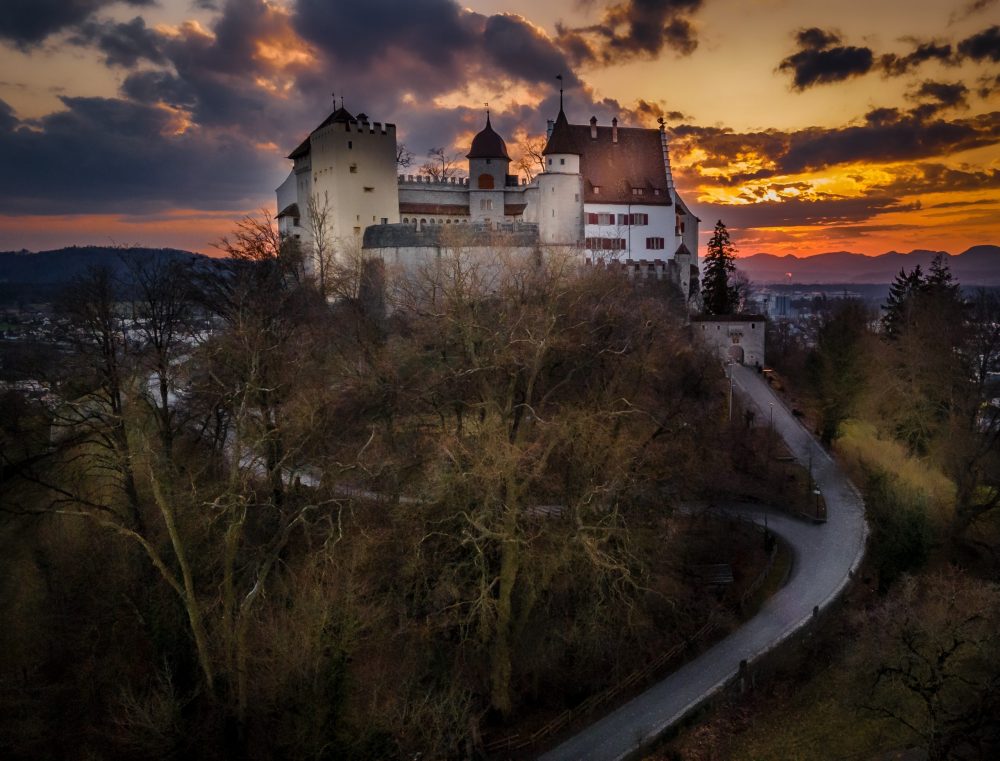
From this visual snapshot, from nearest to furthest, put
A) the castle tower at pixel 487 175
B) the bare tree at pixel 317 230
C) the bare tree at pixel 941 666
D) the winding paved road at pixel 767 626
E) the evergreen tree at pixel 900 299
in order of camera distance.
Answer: the bare tree at pixel 941 666 < the winding paved road at pixel 767 626 < the bare tree at pixel 317 230 < the evergreen tree at pixel 900 299 < the castle tower at pixel 487 175

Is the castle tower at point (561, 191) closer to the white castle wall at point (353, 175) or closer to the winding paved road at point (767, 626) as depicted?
the white castle wall at point (353, 175)

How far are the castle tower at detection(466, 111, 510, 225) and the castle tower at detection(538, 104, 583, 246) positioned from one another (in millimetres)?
4560

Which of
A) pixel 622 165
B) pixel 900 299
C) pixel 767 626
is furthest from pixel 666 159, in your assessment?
pixel 767 626

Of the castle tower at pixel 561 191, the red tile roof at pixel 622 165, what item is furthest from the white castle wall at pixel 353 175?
the red tile roof at pixel 622 165

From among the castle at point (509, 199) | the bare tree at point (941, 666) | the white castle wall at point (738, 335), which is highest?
the castle at point (509, 199)

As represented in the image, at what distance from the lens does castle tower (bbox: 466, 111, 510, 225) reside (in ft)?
155

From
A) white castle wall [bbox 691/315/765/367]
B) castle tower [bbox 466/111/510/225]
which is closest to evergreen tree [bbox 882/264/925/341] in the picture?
white castle wall [bbox 691/315/765/367]

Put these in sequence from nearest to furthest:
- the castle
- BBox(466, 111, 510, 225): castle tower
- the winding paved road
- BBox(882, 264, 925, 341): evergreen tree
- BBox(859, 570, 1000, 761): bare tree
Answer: BBox(859, 570, 1000, 761): bare tree
the winding paved road
the castle
BBox(882, 264, 925, 341): evergreen tree
BBox(466, 111, 510, 225): castle tower

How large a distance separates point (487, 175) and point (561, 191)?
6552mm

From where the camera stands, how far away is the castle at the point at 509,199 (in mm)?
42688

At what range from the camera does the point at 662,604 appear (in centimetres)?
2105

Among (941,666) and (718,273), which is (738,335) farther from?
(941,666)

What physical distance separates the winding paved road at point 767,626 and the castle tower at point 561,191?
62.8 feet

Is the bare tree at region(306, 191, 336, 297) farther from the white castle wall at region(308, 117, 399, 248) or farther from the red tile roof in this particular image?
the red tile roof
